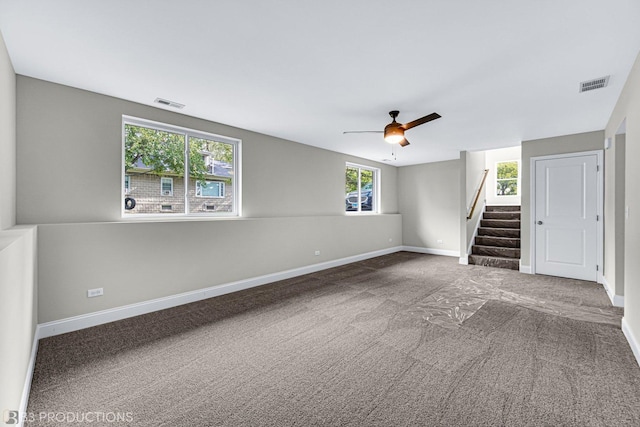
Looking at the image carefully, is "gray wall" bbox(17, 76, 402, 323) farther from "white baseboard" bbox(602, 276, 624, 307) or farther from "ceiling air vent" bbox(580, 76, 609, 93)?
"white baseboard" bbox(602, 276, 624, 307)

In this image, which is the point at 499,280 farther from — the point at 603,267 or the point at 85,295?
the point at 85,295

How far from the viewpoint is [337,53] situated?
7.84 ft

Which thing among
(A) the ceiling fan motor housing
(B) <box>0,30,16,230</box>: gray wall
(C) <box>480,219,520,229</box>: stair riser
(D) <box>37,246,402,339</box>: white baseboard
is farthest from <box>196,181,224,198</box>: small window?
(C) <box>480,219,520,229</box>: stair riser

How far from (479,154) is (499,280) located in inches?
145

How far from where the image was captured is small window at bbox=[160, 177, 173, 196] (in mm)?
3742

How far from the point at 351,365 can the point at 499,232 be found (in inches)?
240

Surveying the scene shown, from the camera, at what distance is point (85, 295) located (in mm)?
2928

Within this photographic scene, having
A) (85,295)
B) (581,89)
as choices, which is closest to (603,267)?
(581,89)

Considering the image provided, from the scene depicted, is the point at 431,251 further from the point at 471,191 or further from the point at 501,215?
the point at 501,215

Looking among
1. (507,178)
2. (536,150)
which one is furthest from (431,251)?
(507,178)

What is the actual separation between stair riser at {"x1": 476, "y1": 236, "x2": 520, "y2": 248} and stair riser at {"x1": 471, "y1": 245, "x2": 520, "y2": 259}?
317 mm

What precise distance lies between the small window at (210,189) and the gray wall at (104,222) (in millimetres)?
393

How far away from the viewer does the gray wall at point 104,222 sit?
110 inches

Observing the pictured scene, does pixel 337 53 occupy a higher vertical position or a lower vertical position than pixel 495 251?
higher
